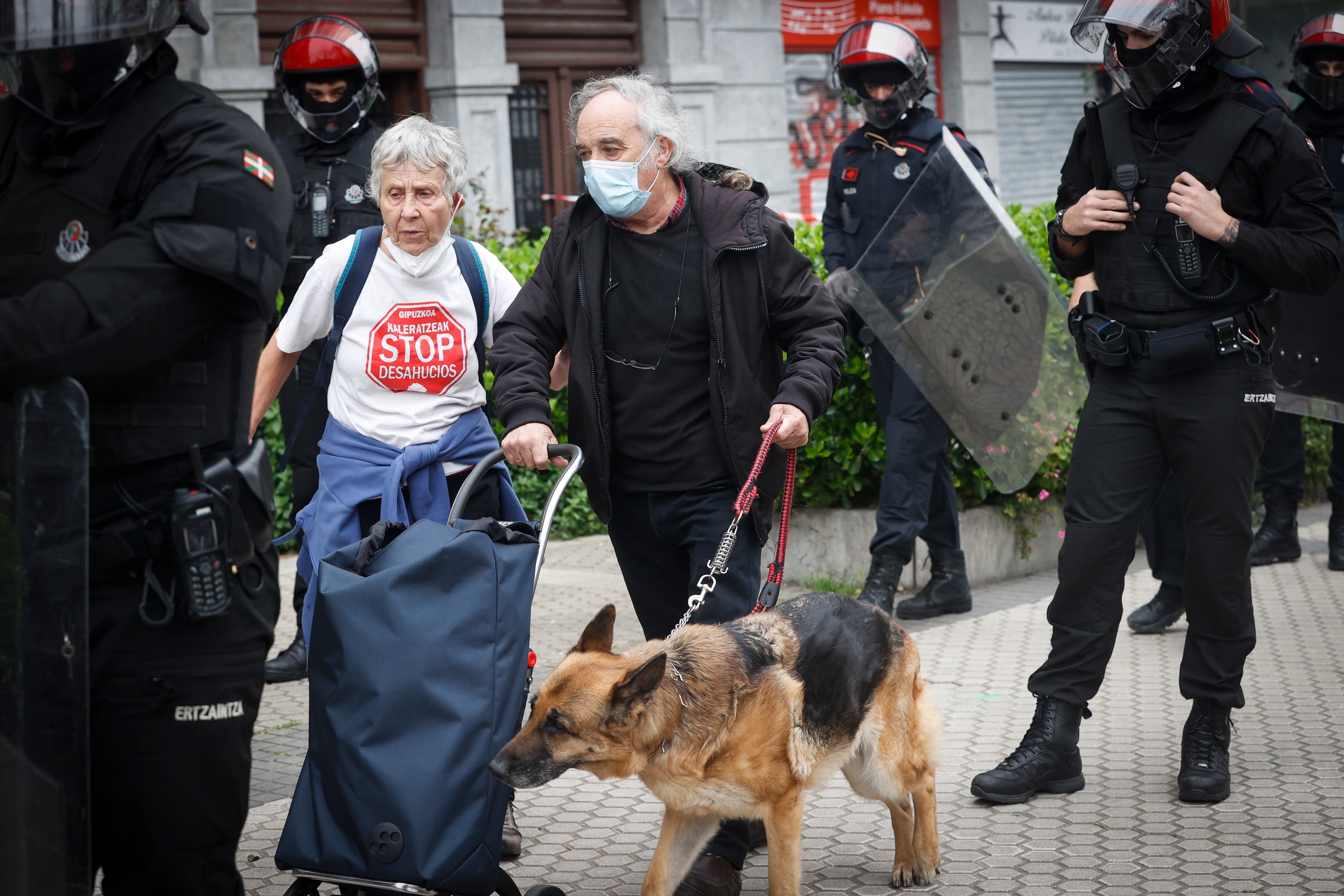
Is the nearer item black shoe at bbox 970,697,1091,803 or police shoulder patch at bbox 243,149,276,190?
police shoulder patch at bbox 243,149,276,190

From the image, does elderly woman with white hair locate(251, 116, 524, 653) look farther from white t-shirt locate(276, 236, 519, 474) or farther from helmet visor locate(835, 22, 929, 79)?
helmet visor locate(835, 22, 929, 79)

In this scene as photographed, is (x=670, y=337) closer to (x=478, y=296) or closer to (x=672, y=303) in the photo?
(x=672, y=303)

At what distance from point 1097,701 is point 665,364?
271 cm

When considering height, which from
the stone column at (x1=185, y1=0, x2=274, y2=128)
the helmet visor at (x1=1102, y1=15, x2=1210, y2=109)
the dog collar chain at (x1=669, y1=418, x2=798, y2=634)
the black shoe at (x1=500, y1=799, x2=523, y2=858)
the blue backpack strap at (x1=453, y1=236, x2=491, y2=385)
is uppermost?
the stone column at (x1=185, y1=0, x2=274, y2=128)

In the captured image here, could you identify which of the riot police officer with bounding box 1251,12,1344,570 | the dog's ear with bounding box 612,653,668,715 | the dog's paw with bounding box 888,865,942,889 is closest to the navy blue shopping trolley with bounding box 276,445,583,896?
the dog's ear with bounding box 612,653,668,715

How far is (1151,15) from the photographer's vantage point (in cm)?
430

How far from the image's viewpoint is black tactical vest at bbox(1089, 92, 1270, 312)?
14.4 ft

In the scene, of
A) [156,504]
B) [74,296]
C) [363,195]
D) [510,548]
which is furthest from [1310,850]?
[363,195]

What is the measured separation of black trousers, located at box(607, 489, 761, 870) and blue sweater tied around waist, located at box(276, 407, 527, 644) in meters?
0.35

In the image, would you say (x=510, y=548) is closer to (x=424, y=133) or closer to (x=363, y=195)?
(x=424, y=133)

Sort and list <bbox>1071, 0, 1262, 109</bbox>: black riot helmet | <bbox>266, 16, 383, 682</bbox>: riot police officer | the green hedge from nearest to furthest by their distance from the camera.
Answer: <bbox>1071, 0, 1262, 109</bbox>: black riot helmet
<bbox>266, 16, 383, 682</bbox>: riot police officer
the green hedge

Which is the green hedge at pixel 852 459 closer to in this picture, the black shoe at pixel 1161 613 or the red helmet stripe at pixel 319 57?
the black shoe at pixel 1161 613

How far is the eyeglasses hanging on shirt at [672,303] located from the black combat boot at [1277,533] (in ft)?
17.5

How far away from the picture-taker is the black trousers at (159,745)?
257 cm
